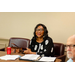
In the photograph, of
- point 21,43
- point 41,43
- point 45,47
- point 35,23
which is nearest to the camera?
point 45,47

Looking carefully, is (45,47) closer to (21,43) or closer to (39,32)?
(39,32)

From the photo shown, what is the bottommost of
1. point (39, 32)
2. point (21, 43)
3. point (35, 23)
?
point (21, 43)

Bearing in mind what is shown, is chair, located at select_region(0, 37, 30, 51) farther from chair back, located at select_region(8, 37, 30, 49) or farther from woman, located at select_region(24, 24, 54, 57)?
woman, located at select_region(24, 24, 54, 57)

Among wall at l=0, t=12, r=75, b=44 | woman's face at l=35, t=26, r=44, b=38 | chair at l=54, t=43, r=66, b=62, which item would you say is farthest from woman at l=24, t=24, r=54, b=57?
wall at l=0, t=12, r=75, b=44

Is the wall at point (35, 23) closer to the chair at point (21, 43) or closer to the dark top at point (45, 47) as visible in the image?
the chair at point (21, 43)

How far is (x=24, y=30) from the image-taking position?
3686 millimetres

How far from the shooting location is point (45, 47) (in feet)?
7.74

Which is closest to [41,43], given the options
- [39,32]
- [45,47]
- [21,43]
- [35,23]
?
[45,47]

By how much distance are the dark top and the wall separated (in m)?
0.87

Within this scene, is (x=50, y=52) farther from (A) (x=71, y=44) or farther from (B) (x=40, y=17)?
(B) (x=40, y=17)

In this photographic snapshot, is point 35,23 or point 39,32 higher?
point 35,23

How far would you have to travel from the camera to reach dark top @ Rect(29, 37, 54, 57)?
7.42 feet

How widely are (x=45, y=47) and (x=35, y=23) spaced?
135 centimetres

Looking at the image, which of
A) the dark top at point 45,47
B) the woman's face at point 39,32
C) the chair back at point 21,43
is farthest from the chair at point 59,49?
the chair back at point 21,43
